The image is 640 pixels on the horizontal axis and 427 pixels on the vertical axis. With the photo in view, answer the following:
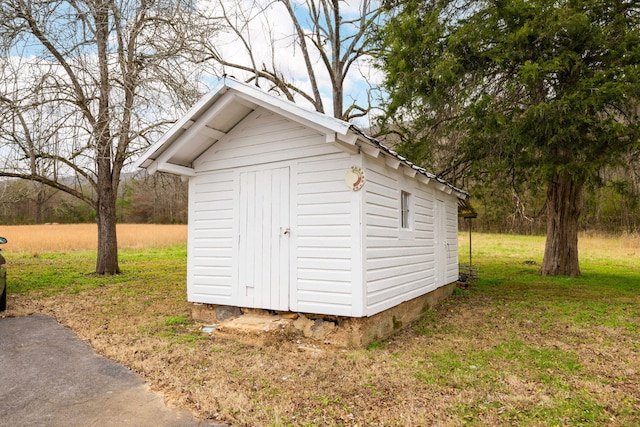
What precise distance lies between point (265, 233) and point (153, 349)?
2.25 metres

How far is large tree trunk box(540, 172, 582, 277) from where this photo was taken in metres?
12.4

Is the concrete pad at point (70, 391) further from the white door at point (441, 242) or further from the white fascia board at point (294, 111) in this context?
the white door at point (441, 242)

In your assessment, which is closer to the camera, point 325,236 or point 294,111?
point 294,111

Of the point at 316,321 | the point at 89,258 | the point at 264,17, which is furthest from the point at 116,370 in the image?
the point at 89,258

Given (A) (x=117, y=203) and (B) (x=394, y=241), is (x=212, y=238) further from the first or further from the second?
(A) (x=117, y=203)

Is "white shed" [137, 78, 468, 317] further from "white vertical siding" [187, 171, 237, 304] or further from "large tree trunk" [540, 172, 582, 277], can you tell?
"large tree trunk" [540, 172, 582, 277]

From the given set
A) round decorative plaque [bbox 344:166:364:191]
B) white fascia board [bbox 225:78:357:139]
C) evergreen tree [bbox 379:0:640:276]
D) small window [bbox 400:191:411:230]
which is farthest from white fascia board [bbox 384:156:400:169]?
evergreen tree [bbox 379:0:640:276]

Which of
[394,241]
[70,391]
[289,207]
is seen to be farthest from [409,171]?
[70,391]

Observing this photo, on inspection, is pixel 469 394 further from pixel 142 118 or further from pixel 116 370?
pixel 142 118

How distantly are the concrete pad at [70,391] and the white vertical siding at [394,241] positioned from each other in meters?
2.87

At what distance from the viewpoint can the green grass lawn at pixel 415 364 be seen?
370 centimetres

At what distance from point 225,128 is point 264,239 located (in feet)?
6.59

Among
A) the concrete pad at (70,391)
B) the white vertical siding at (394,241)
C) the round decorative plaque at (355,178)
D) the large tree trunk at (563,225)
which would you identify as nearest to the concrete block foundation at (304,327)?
the white vertical siding at (394,241)

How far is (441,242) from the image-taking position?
921 cm
